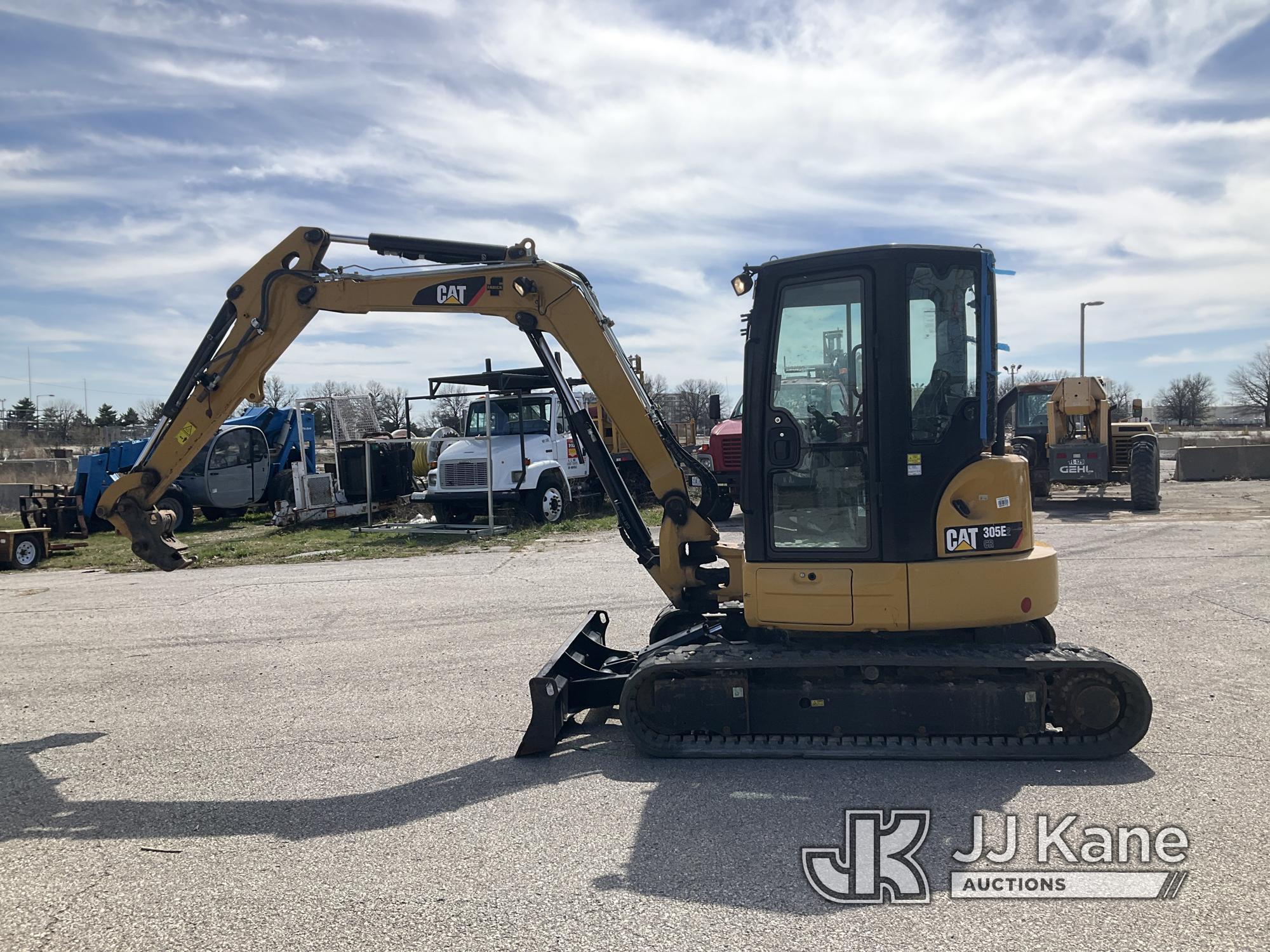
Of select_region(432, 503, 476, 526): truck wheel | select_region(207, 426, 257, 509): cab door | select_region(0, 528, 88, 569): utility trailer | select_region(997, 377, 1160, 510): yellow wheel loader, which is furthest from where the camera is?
select_region(207, 426, 257, 509): cab door

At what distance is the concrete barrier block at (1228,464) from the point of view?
2472cm

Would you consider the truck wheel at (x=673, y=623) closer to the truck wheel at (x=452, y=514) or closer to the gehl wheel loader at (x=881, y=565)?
the gehl wheel loader at (x=881, y=565)

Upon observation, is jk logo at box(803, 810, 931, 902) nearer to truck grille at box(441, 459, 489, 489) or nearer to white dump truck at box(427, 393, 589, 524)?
white dump truck at box(427, 393, 589, 524)

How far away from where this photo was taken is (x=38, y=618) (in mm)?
10344

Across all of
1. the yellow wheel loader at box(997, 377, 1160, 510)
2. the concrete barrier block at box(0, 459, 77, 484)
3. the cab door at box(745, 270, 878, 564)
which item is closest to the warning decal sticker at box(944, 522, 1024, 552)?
the cab door at box(745, 270, 878, 564)

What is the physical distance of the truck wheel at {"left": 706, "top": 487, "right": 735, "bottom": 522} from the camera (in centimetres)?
644

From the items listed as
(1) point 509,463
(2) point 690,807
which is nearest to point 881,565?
(2) point 690,807

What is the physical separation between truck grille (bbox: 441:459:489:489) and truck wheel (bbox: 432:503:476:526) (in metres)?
0.50

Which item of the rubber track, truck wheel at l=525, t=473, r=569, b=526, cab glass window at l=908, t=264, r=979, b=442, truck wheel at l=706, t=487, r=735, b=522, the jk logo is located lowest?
the jk logo

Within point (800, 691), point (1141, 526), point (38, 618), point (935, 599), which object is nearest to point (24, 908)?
point (800, 691)

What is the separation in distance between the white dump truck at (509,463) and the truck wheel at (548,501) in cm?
1

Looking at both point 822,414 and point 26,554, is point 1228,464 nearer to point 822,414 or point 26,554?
point 822,414

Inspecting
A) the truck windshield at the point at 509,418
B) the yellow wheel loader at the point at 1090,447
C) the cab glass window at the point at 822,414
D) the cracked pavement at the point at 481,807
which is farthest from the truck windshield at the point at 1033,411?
the cab glass window at the point at 822,414

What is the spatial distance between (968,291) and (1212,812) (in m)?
2.96
